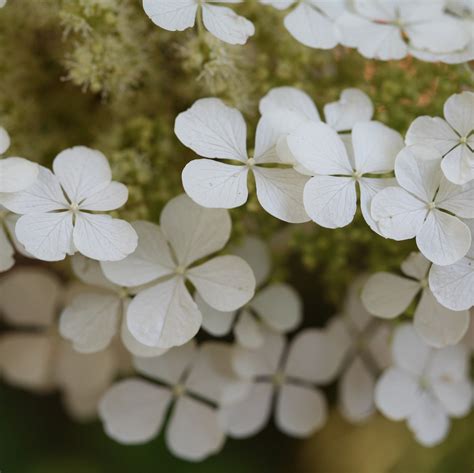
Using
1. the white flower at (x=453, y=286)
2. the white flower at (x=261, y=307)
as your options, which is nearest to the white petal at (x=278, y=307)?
the white flower at (x=261, y=307)

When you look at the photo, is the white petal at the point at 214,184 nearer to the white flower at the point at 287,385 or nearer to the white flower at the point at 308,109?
the white flower at the point at 308,109

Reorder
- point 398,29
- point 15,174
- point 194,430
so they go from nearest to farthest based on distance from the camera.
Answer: point 15,174 < point 398,29 < point 194,430

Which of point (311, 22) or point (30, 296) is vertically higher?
point (311, 22)

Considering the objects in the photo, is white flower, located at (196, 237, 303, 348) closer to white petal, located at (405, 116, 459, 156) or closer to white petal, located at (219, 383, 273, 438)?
white petal, located at (219, 383, 273, 438)

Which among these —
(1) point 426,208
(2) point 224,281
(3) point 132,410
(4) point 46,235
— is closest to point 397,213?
(1) point 426,208

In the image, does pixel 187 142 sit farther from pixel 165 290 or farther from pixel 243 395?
pixel 243 395

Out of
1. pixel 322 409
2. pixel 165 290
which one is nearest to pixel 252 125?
pixel 165 290

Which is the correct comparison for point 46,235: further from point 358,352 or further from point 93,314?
point 358,352
